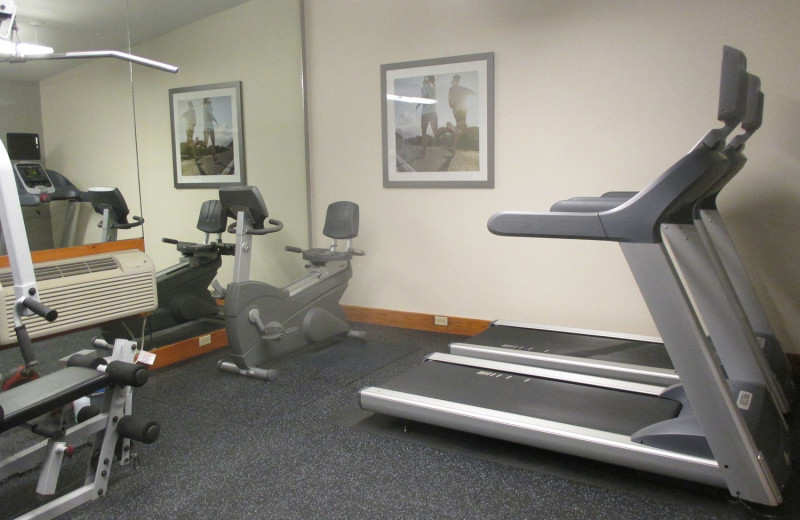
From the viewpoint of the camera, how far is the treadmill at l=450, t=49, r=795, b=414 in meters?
2.42

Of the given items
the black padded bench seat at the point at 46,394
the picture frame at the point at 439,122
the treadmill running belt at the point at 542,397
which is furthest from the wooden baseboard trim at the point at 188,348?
the picture frame at the point at 439,122

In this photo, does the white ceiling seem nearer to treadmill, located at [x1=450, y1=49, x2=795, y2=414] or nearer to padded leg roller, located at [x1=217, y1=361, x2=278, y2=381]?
padded leg roller, located at [x1=217, y1=361, x2=278, y2=381]

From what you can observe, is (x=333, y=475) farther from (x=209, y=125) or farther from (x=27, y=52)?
(x=209, y=125)

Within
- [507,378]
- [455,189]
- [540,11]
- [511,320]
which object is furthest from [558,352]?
[540,11]

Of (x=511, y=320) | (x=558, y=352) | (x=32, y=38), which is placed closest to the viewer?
(x=32, y=38)

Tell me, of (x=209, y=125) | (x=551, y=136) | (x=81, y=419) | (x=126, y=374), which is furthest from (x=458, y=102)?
(x=81, y=419)

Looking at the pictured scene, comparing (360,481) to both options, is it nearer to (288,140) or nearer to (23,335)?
(23,335)

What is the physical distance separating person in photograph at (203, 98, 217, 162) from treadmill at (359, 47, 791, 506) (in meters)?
2.44

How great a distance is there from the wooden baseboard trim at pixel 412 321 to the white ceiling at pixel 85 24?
2419mm

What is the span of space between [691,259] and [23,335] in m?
2.61

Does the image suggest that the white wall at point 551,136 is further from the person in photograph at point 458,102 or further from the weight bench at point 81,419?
the weight bench at point 81,419

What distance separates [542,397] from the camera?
9.12ft

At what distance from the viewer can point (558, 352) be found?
11.4ft

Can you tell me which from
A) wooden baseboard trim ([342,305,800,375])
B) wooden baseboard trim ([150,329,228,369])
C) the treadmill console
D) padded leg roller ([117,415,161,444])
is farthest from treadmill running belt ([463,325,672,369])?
the treadmill console
